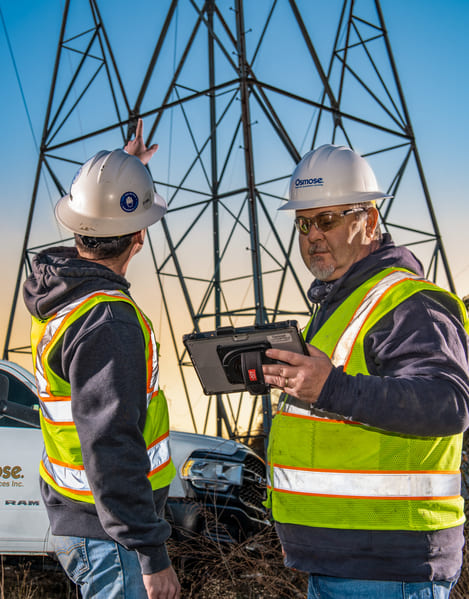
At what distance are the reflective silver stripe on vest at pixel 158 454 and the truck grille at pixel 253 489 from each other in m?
2.41

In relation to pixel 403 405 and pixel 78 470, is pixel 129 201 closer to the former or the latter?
pixel 78 470

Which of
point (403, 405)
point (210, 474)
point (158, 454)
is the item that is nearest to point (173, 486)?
point (210, 474)

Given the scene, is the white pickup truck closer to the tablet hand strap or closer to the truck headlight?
the truck headlight

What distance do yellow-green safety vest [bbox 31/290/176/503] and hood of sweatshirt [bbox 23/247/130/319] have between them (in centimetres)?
4

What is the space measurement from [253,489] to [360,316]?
2.87 metres

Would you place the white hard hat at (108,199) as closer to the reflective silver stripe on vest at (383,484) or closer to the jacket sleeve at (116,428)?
the jacket sleeve at (116,428)

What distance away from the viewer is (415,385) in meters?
1.48

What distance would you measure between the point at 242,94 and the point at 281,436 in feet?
24.4

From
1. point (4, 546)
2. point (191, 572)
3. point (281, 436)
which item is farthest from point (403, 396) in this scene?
point (4, 546)

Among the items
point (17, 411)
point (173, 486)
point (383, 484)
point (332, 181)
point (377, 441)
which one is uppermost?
point (332, 181)

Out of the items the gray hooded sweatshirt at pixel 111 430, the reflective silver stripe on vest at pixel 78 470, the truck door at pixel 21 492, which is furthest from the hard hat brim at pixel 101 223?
the truck door at pixel 21 492

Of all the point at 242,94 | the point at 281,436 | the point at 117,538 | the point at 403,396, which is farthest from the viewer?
the point at 242,94

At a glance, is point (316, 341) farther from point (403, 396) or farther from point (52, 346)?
point (52, 346)

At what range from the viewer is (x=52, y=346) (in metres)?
1.83
